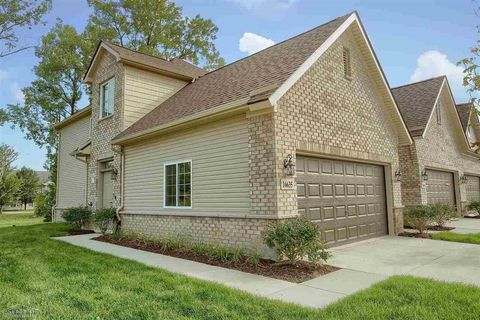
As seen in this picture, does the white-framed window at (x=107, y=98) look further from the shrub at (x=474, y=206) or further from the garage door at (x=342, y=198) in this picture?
the shrub at (x=474, y=206)

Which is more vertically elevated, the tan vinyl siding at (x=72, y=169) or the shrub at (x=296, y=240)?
the tan vinyl siding at (x=72, y=169)

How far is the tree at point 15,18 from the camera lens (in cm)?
1255

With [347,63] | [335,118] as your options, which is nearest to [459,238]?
[335,118]

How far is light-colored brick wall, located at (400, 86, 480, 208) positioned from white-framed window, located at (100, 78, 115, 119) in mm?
12632

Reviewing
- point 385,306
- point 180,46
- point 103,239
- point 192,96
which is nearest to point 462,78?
point 385,306

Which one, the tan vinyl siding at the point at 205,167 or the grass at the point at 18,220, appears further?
the grass at the point at 18,220

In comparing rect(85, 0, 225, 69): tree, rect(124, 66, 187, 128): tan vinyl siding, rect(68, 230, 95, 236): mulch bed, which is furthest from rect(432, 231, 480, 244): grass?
rect(85, 0, 225, 69): tree

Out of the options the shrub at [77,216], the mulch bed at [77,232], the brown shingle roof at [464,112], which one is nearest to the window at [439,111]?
the brown shingle roof at [464,112]

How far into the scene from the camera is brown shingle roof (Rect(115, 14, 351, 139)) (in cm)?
864

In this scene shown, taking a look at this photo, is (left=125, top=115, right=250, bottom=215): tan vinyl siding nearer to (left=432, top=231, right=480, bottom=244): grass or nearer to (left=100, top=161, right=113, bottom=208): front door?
(left=100, top=161, right=113, bottom=208): front door

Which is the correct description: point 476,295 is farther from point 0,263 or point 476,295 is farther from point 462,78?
point 0,263

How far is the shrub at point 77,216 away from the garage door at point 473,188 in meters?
20.4

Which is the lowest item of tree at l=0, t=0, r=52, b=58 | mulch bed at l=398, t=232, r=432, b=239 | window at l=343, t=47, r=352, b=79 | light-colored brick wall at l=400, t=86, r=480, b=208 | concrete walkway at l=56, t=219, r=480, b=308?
concrete walkway at l=56, t=219, r=480, b=308

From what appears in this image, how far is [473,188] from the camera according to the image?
2072 cm
